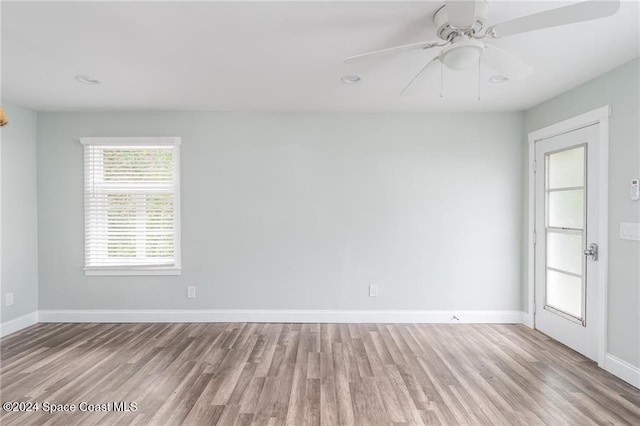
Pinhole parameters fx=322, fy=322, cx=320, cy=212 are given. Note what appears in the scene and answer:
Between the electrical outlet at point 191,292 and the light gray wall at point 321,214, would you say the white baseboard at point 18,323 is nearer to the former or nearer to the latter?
Answer: the light gray wall at point 321,214

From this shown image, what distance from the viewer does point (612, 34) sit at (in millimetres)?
2084

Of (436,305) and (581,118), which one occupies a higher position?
(581,118)

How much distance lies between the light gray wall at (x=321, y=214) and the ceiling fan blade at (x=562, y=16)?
2208 millimetres

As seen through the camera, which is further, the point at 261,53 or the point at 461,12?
the point at 261,53

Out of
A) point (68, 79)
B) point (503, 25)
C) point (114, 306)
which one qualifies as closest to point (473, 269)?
point (503, 25)

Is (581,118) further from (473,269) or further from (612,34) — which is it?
(473,269)

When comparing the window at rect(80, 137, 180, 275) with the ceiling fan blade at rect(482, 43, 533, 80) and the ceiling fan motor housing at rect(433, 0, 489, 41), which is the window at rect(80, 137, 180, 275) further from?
the ceiling fan blade at rect(482, 43, 533, 80)

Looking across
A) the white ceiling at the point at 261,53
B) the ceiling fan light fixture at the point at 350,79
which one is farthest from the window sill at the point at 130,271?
the ceiling fan light fixture at the point at 350,79

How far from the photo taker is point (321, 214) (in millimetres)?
3811

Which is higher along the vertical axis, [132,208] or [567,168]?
[567,168]

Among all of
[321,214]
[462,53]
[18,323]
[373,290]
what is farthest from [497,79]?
[18,323]

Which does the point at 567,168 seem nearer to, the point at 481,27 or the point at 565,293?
the point at 565,293

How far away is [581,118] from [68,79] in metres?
4.56

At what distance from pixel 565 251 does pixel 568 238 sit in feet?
0.46
